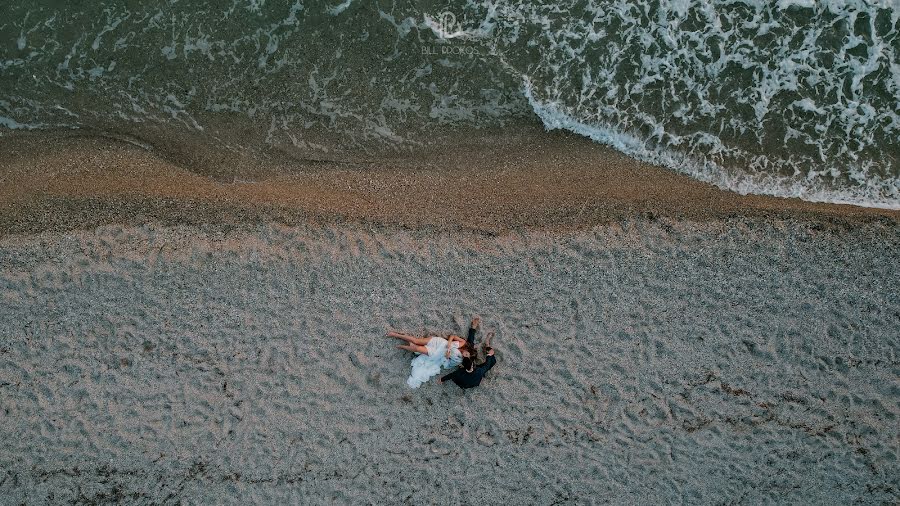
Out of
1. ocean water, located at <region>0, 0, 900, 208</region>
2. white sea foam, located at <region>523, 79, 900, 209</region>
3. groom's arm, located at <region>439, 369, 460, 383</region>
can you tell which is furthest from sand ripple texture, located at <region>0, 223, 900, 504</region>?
ocean water, located at <region>0, 0, 900, 208</region>

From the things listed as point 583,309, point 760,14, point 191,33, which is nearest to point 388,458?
point 583,309

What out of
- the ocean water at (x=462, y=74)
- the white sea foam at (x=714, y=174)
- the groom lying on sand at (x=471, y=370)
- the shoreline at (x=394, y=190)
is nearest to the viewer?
the groom lying on sand at (x=471, y=370)

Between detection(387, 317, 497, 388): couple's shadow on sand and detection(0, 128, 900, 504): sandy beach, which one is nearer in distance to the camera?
detection(387, 317, 497, 388): couple's shadow on sand

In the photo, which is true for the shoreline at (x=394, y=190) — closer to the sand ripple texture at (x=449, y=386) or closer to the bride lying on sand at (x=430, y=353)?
the sand ripple texture at (x=449, y=386)

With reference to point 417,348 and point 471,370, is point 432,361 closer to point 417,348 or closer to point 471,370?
point 417,348

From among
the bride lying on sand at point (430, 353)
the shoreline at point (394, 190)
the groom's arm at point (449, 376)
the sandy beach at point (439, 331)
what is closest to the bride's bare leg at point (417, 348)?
the bride lying on sand at point (430, 353)

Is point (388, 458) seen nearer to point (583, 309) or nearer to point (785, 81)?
point (583, 309)

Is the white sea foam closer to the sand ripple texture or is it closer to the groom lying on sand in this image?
the sand ripple texture
